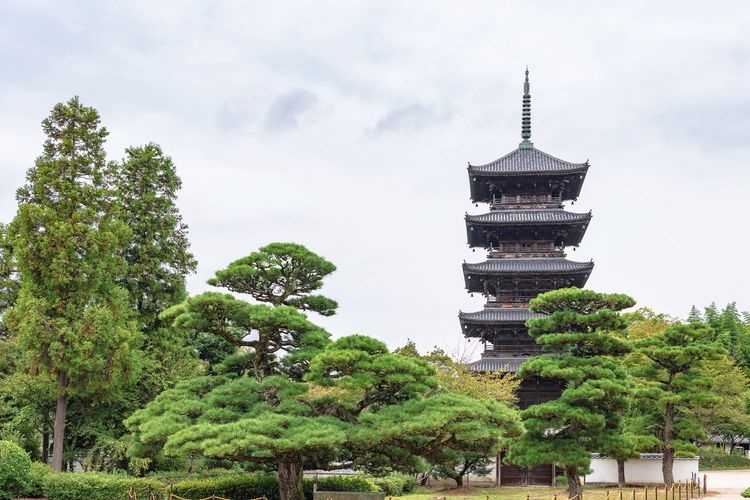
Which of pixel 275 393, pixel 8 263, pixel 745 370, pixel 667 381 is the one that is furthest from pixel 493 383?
pixel 745 370

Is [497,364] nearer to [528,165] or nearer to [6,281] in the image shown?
[528,165]

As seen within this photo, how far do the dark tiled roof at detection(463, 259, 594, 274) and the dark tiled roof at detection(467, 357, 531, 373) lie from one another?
3.90 meters

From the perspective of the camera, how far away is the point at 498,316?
32.5 metres

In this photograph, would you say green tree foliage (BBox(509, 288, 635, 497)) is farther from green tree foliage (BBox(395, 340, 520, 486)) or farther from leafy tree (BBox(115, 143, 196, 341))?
leafy tree (BBox(115, 143, 196, 341))

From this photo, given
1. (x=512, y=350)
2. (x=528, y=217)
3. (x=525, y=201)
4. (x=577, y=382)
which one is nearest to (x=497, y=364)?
(x=512, y=350)

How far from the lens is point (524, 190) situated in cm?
3600

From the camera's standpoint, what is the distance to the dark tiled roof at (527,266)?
107ft

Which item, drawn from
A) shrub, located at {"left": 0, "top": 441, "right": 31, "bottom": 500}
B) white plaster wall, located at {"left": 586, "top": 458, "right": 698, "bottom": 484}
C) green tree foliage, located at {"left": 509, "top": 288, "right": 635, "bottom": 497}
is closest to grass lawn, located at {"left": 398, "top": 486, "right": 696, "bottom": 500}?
white plaster wall, located at {"left": 586, "top": 458, "right": 698, "bottom": 484}

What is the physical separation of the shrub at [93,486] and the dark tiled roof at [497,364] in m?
15.4

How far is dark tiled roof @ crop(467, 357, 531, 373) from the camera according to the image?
31.3 m

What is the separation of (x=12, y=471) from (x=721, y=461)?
39.9 m

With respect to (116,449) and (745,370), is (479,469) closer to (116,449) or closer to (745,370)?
(116,449)

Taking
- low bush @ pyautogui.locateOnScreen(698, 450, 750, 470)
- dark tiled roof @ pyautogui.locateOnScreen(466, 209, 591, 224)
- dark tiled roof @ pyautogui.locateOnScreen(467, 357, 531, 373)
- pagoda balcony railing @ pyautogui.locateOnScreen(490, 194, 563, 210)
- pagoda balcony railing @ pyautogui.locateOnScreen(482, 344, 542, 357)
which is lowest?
low bush @ pyautogui.locateOnScreen(698, 450, 750, 470)

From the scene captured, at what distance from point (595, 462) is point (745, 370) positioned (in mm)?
24214
